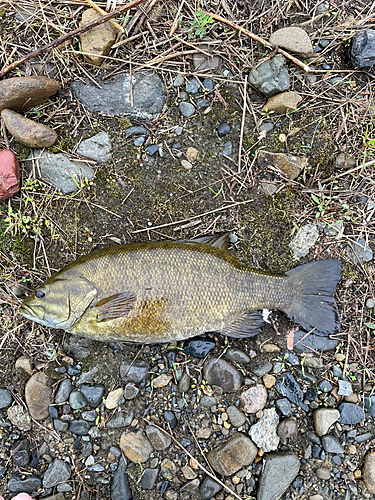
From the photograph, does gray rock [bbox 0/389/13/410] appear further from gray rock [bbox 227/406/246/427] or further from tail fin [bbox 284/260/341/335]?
tail fin [bbox 284/260/341/335]

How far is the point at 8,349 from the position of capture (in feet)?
12.6

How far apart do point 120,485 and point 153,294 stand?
2123 millimetres

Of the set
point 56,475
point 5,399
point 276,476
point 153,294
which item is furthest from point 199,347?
point 5,399

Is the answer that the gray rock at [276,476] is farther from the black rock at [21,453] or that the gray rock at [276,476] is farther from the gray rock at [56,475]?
the black rock at [21,453]

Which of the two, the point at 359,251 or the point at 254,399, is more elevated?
the point at 359,251

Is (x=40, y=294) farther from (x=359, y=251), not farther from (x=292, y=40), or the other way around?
(x=292, y=40)

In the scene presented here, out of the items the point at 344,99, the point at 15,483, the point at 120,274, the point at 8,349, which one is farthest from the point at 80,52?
the point at 15,483

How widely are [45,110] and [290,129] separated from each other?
9.06 ft

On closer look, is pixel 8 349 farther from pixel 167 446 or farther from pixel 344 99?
pixel 344 99

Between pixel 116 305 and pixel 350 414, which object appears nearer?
pixel 116 305

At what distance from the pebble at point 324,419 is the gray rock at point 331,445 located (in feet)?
0.20

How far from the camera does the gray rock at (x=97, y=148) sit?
12.7ft

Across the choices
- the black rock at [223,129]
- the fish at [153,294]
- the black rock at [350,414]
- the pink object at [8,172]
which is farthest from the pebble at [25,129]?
the black rock at [350,414]

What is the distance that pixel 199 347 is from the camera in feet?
12.5
